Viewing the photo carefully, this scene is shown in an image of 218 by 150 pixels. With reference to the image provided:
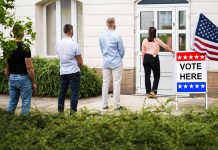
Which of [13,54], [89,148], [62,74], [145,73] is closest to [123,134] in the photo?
[89,148]

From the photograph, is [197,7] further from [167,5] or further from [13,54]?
[13,54]

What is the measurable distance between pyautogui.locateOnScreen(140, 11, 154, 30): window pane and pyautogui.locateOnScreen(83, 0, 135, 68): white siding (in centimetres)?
28

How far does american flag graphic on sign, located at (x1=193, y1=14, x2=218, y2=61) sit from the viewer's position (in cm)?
1180

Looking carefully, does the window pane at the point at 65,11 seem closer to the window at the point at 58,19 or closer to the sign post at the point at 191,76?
the window at the point at 58,19

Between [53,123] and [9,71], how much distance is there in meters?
2.19

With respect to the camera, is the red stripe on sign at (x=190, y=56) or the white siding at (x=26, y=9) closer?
the red stripe on sign at (x=190, y=56)

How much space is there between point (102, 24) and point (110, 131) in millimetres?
8401

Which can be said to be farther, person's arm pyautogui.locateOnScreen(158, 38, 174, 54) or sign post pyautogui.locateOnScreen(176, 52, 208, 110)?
person's arm pyautogui.locateOnScreen(158, 38, 174, 54)

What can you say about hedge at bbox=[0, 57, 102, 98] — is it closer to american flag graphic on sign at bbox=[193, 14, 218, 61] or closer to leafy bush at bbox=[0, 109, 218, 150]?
american flag graphic on sign at bbox=[193, 14, 218, 61]

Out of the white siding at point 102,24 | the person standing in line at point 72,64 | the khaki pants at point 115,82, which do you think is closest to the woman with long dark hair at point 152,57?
the white siding at point 102,24

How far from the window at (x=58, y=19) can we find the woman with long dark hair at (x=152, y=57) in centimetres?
302

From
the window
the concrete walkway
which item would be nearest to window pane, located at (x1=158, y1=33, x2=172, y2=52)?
the concrete walkway

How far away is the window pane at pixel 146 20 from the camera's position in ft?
49.9

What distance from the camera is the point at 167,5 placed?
48.9 ft
